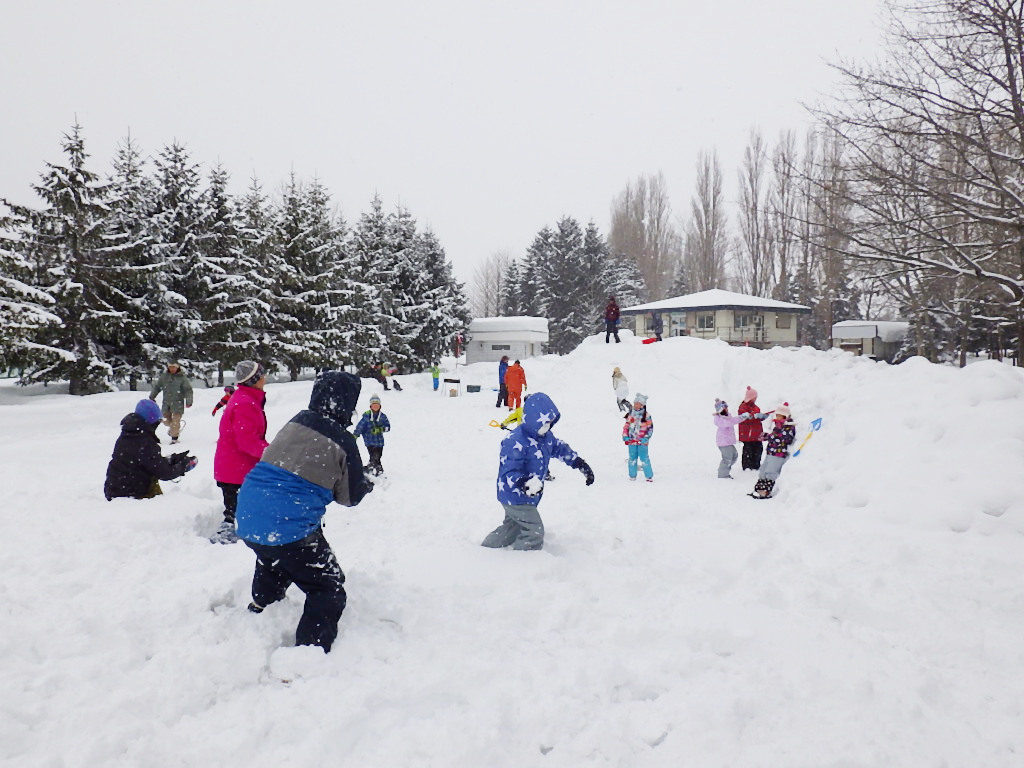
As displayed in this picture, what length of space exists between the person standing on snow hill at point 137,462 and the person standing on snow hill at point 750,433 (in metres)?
7.71

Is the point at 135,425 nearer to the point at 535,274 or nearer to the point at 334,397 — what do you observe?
the point at 334,397

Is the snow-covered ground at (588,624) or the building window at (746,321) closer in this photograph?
the snow-covered ground at (588,624)

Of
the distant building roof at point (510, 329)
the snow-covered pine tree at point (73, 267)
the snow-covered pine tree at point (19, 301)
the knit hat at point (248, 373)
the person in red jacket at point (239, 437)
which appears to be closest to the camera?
the person in red jacket at point (239, 437)

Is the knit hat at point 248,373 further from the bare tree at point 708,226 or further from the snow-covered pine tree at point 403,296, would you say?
the bare tree at point 708,226

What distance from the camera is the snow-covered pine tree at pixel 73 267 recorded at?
18.5 meters

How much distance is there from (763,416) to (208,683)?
7825 mm

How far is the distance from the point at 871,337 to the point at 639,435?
39.3 m

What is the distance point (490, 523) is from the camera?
6359 mm

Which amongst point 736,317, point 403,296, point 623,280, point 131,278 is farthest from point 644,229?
point 131,278

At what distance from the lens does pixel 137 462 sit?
6102 mm

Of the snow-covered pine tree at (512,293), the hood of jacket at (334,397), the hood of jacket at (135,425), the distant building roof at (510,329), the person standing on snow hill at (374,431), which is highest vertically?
the snow-covered pine tree at (512,293)

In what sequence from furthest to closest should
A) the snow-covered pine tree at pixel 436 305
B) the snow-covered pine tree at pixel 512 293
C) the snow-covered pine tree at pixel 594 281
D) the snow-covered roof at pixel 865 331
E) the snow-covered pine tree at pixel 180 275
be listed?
the snow-covered pine tree at pixel 512 293 → the snow-covered pine tree at pixel 594 281 → the snow-covered roof at pixel 865 331 → the snow-covered pine tree at pixel 436 305 → the snow-covered pine tree at pixel 180 275

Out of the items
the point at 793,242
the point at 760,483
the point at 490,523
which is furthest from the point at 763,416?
the point at 490,523

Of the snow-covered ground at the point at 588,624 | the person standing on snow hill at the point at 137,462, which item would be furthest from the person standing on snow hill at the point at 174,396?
the person standing on snow hill at the point at 137,462
